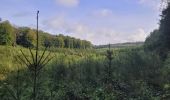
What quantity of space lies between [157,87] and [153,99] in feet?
30.2

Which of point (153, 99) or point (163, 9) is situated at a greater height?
point (163, 9)

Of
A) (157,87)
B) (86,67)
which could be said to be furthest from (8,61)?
(157,87)

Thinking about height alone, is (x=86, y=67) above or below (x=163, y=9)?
below

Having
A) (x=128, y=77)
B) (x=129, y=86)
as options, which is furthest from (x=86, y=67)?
(x=129, y=86)

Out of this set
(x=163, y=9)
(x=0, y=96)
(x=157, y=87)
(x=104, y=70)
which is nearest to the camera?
(x=0, y=96)

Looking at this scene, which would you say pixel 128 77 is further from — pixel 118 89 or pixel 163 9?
pixel 163 9

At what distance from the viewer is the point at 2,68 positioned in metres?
90.1

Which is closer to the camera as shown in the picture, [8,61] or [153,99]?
[153,99]

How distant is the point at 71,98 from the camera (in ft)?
184

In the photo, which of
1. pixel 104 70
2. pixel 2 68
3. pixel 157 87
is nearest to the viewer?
pixel 157 87

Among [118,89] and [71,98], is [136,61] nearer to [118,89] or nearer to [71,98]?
[118,89]

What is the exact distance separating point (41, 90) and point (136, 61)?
15.5 m

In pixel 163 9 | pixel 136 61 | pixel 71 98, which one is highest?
pixel 163 9

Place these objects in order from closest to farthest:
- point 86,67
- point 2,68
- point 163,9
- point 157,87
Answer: point 157,87 → point 163,9 → point 86,67 → point 2,68
